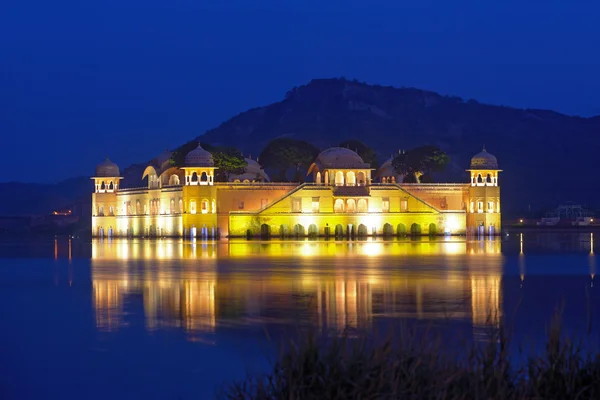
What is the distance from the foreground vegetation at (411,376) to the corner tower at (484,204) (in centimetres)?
6670

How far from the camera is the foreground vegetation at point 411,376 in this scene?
8.84 metres

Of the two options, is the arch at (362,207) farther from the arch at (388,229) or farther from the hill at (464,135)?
the hill at (464,135)

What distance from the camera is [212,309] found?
19062mm

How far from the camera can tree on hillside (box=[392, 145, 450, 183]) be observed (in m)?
82.5

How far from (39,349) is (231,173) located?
69428mm

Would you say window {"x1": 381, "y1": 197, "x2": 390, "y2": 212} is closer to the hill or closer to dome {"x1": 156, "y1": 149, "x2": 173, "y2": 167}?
dome {"x1": 156, "y1": 149, "x2": 173, "y2": 167}

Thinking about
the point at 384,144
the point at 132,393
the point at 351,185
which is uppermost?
the point at 384,144

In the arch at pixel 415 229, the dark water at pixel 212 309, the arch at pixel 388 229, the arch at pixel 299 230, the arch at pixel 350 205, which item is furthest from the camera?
the arch at pixel 350 205

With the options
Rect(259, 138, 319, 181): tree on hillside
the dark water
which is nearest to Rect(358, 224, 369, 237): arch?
Rect(259, 138, 319, 181): tree on hillside

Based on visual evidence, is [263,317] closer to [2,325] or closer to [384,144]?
[2,325]

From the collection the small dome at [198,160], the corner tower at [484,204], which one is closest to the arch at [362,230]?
the corner tower at [484,204]

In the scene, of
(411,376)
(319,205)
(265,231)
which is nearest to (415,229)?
(319,205)

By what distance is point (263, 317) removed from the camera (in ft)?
57.4

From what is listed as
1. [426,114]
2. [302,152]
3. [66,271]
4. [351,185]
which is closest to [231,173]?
[302,152]
